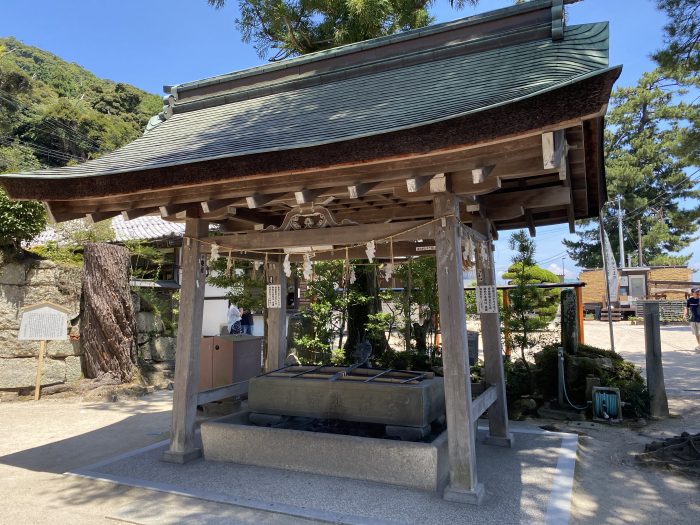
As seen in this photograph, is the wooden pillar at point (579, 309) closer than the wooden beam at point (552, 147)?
No

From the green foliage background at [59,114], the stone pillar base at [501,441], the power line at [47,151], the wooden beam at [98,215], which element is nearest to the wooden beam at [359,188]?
the wooden beam at [98,215]

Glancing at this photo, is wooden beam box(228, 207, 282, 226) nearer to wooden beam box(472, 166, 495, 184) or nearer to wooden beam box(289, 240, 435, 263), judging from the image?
wooden beam box(289, 240, 435, 263)

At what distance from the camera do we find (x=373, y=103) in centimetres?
441

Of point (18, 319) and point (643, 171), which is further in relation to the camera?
point (643, 171)

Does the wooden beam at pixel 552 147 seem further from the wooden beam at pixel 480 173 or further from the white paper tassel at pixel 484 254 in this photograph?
the white paper tassel at pixel 484 254

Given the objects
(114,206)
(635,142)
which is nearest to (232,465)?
(114,206)

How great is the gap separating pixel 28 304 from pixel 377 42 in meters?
7.61

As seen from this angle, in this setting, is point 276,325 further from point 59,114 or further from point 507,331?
point 59,114

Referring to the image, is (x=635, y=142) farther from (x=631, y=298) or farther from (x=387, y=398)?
(x=387, y=398)

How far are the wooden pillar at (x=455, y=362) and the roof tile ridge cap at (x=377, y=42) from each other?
8.30 feet

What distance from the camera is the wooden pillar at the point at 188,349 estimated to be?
4.55 meters

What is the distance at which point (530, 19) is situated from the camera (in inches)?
185

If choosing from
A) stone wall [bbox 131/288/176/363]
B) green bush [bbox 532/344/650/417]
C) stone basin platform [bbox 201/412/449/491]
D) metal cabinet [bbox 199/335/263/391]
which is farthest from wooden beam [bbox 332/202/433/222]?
stone wall [bbox 131/288/176/363]

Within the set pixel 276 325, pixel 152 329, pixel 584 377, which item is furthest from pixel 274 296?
pixel 152 329
